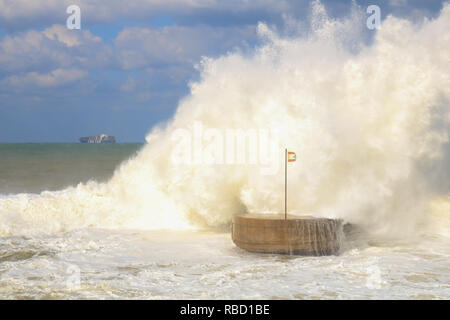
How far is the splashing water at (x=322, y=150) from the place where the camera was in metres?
13.6

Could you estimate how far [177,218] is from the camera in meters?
15.9

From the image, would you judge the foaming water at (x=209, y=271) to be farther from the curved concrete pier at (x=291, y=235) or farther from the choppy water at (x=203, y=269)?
the curved concrete pier at (x=291, y=235)

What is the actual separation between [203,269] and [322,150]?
507cm

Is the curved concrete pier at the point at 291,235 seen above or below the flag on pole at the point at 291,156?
below

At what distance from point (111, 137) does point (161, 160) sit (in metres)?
149

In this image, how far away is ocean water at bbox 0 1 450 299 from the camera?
10219mm

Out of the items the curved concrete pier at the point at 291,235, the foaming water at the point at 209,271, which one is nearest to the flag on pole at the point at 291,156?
the curved concrete pier at the point at 291,235

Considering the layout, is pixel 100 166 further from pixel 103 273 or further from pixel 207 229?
pixel 103 273

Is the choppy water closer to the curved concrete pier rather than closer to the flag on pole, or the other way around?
the curved concrete pier

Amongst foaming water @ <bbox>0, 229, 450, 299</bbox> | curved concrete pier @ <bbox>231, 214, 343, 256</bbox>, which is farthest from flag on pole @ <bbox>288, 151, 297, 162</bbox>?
foaming water @ <bbox>0, 229, 450, 299</bbox>

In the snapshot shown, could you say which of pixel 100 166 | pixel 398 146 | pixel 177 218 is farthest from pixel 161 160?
pixel 100 166

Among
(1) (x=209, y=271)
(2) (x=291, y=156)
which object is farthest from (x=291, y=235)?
(1) (x=209, y=271)

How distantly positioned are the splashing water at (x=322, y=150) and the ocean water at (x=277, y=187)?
1.4 inches

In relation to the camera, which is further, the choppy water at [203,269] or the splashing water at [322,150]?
the splashing water at [322,150]
